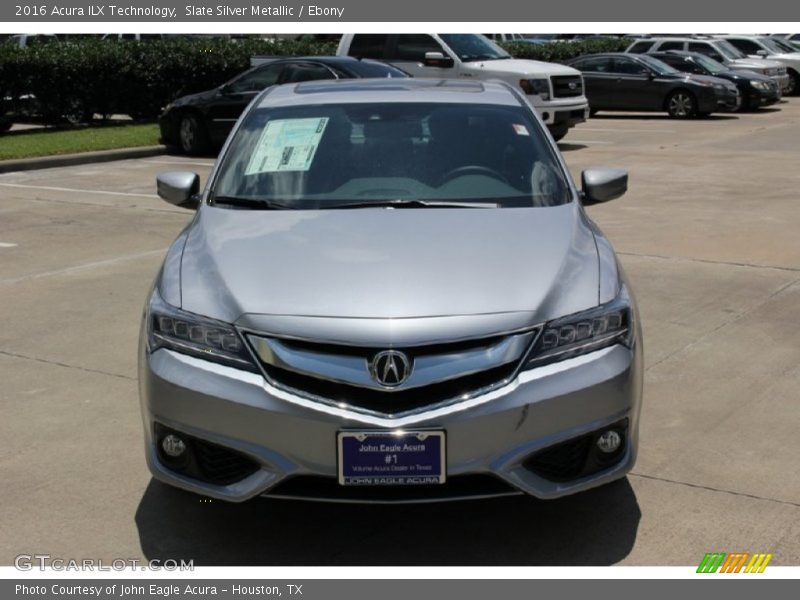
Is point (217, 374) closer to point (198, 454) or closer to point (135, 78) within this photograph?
point (198, 454)

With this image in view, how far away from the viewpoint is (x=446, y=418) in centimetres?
382

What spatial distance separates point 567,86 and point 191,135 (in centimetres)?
611

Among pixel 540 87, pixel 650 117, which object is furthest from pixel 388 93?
pixel 650 117

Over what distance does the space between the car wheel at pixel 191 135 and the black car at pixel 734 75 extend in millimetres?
12888

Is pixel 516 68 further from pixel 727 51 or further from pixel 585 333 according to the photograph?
pixel 585 333

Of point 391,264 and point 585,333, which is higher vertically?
point 391,264

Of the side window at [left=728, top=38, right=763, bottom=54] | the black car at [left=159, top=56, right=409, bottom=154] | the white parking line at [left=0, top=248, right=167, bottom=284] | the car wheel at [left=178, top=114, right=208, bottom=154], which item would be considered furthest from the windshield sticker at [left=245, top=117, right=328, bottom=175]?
the side window at [left=728, top=38, right=763, bottom=54]

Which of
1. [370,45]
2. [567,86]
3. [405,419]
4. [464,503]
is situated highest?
[405,419]

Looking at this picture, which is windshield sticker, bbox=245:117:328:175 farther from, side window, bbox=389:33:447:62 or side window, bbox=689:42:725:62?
side window, bbox=689:42:725:62

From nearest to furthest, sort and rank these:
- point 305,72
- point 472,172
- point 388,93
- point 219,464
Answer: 1. point 219,464
2. point 472,172
3. point 388,93
4. point 305,72

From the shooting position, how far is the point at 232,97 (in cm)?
1777

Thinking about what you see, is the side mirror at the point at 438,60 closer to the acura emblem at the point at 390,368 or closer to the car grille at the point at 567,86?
the car grille at the point at 567,86

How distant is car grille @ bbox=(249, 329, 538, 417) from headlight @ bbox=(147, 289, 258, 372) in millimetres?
163

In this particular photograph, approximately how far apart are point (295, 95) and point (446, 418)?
8.72ft
